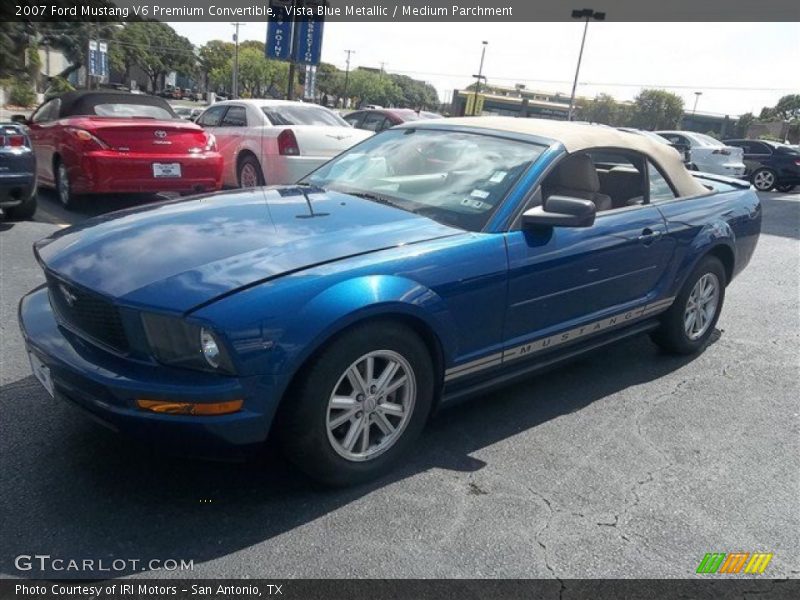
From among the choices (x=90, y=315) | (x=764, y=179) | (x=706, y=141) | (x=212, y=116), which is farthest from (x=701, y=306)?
(x=764, y=179)

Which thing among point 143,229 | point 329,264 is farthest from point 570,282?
point 143,229

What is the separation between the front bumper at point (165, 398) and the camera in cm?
236

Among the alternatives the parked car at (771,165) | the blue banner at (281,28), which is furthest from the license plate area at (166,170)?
the parked car at (771,165)

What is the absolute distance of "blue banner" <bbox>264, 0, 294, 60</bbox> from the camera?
49.4ft

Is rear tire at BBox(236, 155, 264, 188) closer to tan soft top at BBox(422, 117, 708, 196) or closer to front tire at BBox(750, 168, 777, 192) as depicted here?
tan soft top at BBox(422, 117, 708, 196)

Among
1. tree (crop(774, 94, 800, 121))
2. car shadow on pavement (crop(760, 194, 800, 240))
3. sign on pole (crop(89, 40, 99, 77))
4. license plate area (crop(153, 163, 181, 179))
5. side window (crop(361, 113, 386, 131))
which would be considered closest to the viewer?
license plate area (crop(153, 163, 181, 179))

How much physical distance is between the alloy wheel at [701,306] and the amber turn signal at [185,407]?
128 inches

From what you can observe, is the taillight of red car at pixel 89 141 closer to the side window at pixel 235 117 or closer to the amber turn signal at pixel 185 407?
the side window at pixel 235 117

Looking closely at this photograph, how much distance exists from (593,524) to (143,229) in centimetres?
226

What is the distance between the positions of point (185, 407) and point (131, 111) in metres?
6.97

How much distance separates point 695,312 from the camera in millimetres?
4613

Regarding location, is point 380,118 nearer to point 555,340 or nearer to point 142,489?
point 555,340

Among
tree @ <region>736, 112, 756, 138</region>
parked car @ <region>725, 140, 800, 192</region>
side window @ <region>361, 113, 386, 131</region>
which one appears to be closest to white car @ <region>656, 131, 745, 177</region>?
parked car @ <region>725, 140, 800, 192</region>

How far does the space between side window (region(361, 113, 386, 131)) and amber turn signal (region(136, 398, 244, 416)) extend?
39.4ft
